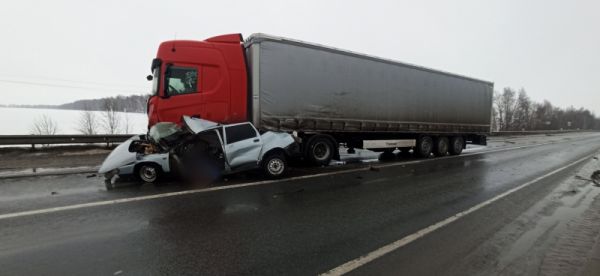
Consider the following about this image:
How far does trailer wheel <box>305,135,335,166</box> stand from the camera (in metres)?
10.1

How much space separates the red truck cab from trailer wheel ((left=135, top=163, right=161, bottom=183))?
5.19 feet

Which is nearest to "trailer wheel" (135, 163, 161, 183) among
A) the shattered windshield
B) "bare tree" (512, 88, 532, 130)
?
the shattered windshield

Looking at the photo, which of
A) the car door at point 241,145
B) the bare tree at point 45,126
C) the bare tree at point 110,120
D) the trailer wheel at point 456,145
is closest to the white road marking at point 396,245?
the car door at point 241,145

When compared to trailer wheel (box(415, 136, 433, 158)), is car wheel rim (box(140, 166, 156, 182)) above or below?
below

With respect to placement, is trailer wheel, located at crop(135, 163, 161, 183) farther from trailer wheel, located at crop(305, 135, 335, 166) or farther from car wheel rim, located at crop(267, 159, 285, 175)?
trailer wheel, located at crop(305, 135, 335, 166)

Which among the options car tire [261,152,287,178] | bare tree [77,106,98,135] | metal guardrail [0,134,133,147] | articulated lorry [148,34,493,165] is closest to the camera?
car tire [261,152,287,178]

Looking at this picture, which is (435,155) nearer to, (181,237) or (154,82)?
(154,82)

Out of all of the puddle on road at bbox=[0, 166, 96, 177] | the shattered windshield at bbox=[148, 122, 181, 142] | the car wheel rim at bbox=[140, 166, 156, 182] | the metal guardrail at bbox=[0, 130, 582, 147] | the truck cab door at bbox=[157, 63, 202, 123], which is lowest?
the puddle on road at bbox=[0, 166, 96, 177]

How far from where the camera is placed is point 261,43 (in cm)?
901

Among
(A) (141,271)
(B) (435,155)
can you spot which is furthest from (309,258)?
(B) (435,155)

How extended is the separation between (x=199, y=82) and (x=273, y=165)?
3.13m

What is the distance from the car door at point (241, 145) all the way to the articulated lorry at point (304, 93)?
0.10 meters

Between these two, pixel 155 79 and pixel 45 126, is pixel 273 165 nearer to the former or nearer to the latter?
pixel 155 79

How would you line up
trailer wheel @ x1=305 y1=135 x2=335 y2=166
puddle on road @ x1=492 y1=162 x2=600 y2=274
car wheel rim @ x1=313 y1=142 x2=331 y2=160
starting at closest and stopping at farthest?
1. puddle on road @ x1=492 y1=162 x2=600 y2=274
2. trailer wheel @ x1=305 y1=135 x2=335 y2=166
3. car wheel rim @ x1=313 y1=142 x2=331 y2=160
